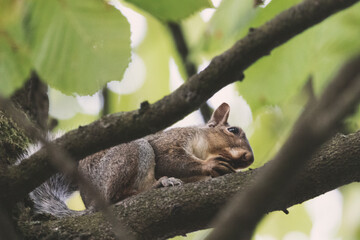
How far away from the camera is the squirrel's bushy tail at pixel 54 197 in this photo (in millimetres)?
3047

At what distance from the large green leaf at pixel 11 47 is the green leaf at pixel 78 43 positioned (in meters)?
0.04

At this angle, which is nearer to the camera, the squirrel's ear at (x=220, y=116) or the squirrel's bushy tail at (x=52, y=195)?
the squirrel's bushy tail at (x=52, y=195)

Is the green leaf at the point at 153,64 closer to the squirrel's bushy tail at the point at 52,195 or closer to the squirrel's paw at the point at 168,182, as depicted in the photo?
the squirrel's paw at the point at 168,182

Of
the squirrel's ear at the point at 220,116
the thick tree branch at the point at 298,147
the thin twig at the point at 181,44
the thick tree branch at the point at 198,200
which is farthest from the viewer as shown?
the squirrel's ear at the point at 220,116

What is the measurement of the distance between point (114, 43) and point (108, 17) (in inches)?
3.4

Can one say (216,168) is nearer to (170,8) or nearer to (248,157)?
(248,157)

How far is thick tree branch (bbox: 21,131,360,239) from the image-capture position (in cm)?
236

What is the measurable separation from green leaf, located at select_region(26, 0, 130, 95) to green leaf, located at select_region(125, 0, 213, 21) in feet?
0.63

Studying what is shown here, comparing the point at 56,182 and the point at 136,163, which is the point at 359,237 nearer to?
the point at 136,163

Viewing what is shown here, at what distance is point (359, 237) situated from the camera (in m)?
2.55

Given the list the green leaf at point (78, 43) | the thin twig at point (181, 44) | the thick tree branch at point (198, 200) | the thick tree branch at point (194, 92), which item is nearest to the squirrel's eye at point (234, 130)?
the thin twig at point (181, 44)

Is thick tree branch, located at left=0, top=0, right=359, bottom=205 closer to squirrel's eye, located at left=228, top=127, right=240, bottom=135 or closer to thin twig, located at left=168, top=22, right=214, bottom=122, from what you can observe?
thin twig, located at left=168, top=22, right=214, bottom=122

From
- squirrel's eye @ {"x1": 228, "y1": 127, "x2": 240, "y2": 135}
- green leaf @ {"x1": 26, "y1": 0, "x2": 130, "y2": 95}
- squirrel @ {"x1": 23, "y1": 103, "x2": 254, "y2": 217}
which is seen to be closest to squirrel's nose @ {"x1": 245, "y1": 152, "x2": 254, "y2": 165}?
squirrel @ {"x1": 23, "y1": 103, "x2": 254, "y2": 217}

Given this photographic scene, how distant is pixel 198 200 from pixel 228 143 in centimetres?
182
